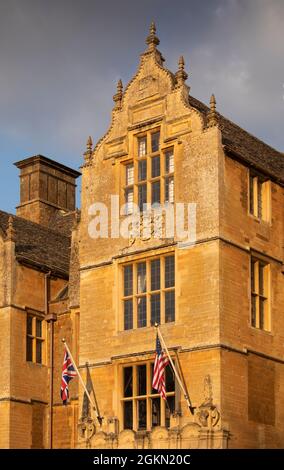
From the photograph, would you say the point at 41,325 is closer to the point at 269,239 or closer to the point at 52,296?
the point at 52,296

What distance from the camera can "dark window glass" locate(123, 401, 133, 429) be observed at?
120ft

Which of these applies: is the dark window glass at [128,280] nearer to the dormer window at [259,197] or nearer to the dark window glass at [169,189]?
the dark window glass at [169,189]

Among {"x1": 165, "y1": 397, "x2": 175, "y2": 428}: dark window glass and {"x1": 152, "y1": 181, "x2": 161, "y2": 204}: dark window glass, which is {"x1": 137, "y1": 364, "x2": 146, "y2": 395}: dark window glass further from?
{"x1": 152, "y1": 181, "x2": 161, "y2": 204}: dark window glass

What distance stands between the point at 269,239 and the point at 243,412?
20.4ft

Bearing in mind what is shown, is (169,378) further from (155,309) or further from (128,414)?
(155,309)

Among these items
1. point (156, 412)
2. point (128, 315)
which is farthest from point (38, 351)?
point (156, 412)

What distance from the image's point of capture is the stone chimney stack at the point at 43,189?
55.6m

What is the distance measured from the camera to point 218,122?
123 ft

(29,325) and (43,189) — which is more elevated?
(43,189)

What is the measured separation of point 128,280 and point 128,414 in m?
4.46

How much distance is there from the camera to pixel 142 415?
3647 centimetres

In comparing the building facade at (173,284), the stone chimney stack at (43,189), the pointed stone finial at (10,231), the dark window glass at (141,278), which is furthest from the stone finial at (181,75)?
the stone chimney stack at (43,189)

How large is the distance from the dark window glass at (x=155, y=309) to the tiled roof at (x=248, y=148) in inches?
211
